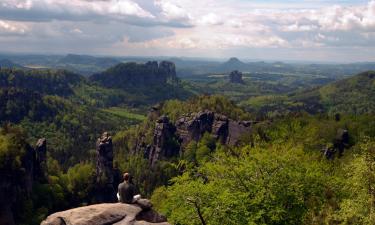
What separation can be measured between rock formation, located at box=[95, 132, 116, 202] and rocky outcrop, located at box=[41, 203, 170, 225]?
402ft

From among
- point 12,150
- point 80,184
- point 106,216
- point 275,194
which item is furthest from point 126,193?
point 80,184

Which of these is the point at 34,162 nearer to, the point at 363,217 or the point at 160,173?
the point at 160,173

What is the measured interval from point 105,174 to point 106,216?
5092 inches

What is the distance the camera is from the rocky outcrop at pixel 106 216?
27.1 metres

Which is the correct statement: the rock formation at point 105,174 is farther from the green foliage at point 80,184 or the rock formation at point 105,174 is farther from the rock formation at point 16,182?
the rock formation at point 16,182

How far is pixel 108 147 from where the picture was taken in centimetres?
15712

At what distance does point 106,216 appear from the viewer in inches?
1097

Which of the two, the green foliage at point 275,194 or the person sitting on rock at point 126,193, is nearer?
the person sitting on rock at point 126,193

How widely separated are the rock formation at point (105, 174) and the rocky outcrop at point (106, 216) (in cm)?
12238

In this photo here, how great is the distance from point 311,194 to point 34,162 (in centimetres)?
10248

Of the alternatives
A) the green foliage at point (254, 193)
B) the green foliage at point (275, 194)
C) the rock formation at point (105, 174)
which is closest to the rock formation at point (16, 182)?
the rock formation at point (105, 174)

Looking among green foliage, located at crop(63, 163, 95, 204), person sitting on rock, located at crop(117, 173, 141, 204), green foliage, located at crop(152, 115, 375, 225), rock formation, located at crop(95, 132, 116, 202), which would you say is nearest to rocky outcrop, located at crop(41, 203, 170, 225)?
person sitting on rock, located at crop(117, 173, 141, 204)

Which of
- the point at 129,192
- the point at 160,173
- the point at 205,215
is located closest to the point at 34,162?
the point at 160,173

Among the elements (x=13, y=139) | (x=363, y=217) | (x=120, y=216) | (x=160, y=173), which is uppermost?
(x=120, y=216)
